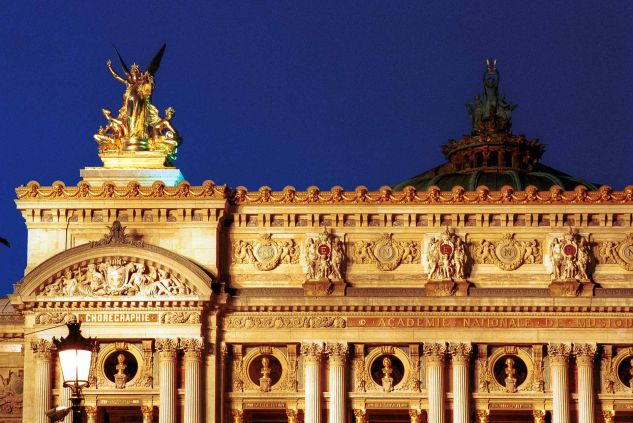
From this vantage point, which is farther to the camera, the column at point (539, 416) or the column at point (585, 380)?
the column at point (539, 416)

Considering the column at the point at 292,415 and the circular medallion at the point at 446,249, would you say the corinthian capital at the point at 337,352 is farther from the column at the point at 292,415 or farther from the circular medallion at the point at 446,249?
the circular medallion at the point at 446,249

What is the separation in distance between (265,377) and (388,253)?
5391mm

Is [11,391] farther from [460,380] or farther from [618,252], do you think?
[618,252]

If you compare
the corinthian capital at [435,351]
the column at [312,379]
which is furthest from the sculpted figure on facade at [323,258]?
the corinthian capital at [435,351]

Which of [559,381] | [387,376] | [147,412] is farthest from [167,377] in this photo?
[559,381]

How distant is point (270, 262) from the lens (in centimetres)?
5125

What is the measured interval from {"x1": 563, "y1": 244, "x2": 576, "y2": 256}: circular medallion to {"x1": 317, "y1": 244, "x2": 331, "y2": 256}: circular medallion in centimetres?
720

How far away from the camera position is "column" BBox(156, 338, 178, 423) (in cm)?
4922

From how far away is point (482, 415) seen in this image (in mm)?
50031

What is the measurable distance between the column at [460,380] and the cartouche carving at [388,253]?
313 cm

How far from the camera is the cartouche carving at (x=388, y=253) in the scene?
5131 centimetres

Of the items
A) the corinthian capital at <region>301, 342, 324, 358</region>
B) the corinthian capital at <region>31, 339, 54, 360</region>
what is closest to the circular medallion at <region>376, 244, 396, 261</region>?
the corinthian capital at <region>301, 342, 324, 358</region>

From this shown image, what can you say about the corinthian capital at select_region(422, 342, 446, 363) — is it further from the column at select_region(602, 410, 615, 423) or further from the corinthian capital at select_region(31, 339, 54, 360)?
the corinthian capital at select_region(31, 339, 54, 360)

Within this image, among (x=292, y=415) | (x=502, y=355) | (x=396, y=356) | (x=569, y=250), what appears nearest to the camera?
(x=292, y=415)
